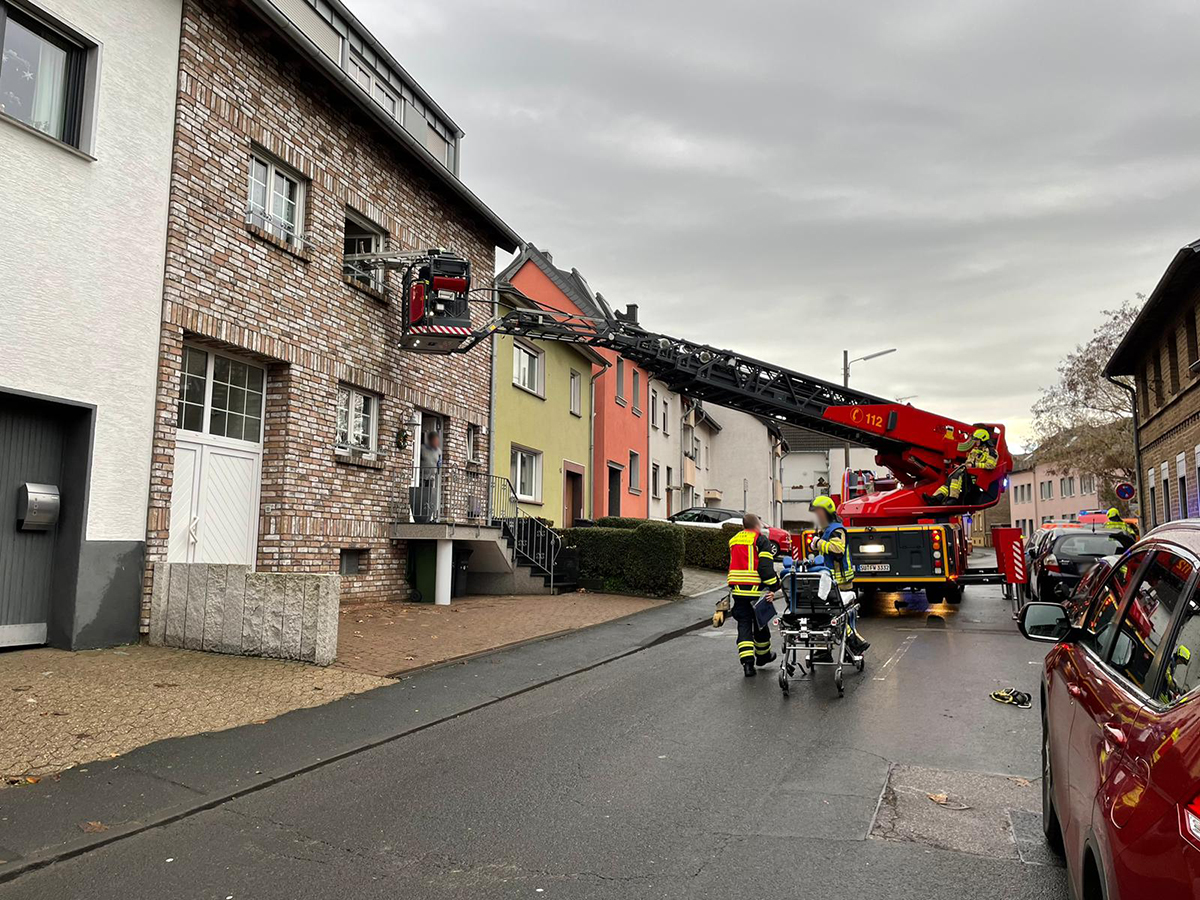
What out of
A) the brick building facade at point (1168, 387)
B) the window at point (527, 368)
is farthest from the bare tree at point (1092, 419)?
the window at point (527, 368)

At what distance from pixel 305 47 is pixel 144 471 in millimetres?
5961

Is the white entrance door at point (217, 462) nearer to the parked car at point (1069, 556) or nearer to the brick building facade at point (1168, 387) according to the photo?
the parked car at point (1069, 556)

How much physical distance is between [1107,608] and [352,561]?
11533 mm

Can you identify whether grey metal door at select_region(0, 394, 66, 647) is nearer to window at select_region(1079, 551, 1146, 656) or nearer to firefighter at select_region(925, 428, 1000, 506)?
window at select_region(1079, 551, 1146, 656)

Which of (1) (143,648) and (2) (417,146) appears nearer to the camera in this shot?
(1) (143,648)

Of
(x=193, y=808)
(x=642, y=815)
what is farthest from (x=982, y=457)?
(x=193, y=808)

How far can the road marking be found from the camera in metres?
8.89

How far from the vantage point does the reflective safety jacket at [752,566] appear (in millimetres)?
8727

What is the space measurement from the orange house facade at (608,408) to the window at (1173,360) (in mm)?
12879

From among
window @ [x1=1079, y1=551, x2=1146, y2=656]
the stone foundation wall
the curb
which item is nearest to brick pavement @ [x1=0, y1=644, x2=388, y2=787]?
the stone foundation wall

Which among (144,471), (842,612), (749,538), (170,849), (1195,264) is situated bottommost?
(170,849)

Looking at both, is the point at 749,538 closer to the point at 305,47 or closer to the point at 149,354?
the point at 149,354

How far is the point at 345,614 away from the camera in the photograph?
12305mm

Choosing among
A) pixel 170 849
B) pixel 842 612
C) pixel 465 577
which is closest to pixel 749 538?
pixel 842 612
